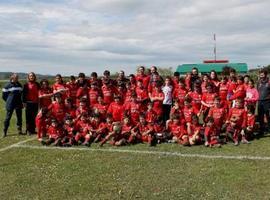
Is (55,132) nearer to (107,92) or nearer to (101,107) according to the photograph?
(101,107)

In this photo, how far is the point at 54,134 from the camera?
43.3 ft

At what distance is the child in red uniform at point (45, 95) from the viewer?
14.6 m

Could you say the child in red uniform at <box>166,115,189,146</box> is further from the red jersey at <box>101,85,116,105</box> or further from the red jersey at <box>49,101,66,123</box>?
the red jersey at <box>49,101,66,123</box>

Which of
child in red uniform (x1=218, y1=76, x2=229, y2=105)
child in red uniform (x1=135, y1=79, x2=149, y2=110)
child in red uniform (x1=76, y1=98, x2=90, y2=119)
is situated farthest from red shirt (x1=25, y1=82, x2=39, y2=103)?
child in red uniform (x1=218, y1=76, x2=229, y2=105)

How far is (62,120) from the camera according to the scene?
541 inches

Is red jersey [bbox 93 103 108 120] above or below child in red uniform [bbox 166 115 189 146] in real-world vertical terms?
above

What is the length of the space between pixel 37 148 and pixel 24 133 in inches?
113

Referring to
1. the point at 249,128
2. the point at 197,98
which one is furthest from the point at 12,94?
the point at 249,128

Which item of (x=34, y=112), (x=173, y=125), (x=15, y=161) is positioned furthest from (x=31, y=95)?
(x=173, y=125)

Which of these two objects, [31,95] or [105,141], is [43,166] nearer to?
[105,141]

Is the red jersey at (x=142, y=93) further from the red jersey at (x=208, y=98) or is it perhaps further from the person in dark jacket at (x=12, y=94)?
the person in dark jacket at (x=12, y=94)

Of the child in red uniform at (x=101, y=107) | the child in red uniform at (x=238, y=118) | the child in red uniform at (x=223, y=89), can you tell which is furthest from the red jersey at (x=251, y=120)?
the child in red uniform at (x=101, y=107)

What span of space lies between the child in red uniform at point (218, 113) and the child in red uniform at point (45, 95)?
5349 mm

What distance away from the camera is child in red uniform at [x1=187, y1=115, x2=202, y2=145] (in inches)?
480
